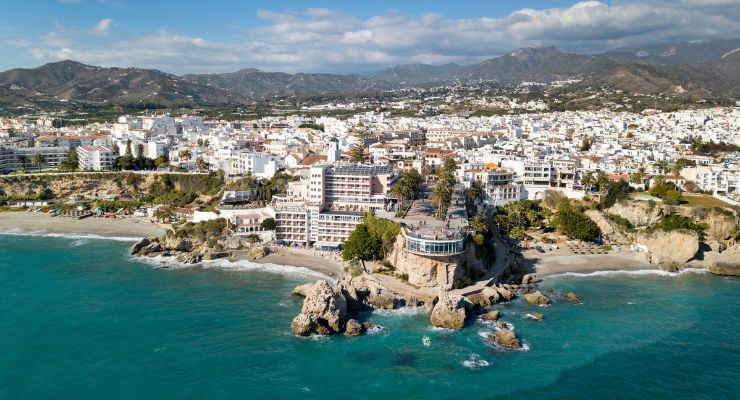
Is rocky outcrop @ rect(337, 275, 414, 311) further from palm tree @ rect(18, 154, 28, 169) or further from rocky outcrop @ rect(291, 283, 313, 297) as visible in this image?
palm tree @ rect(18, 154, 28, 169)

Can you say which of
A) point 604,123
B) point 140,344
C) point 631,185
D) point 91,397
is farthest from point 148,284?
point 604,123

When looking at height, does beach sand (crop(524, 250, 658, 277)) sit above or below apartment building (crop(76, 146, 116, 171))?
below

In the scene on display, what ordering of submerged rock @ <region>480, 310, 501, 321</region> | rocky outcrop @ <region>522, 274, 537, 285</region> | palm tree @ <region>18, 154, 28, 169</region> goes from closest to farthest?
submerged rock @ <region>480, 310, 501, 321</region>, rocky outcrop @ <region>522, 274, 537, 285</region>, palm tree @ <region>18, 154, 28, 169</region>

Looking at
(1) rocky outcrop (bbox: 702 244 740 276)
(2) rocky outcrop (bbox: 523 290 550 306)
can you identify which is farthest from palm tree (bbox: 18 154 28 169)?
(1) rocky outcrop (bbox: 702 244 740 276)

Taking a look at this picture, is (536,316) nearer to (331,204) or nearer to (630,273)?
(630,273)

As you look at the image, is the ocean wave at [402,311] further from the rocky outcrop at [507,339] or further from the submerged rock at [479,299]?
the rocky outcrop at [507,339]

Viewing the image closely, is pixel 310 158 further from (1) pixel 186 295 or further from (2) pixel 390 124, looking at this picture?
(2) pixel 390 124

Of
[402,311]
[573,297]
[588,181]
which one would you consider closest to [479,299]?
[402,311]
